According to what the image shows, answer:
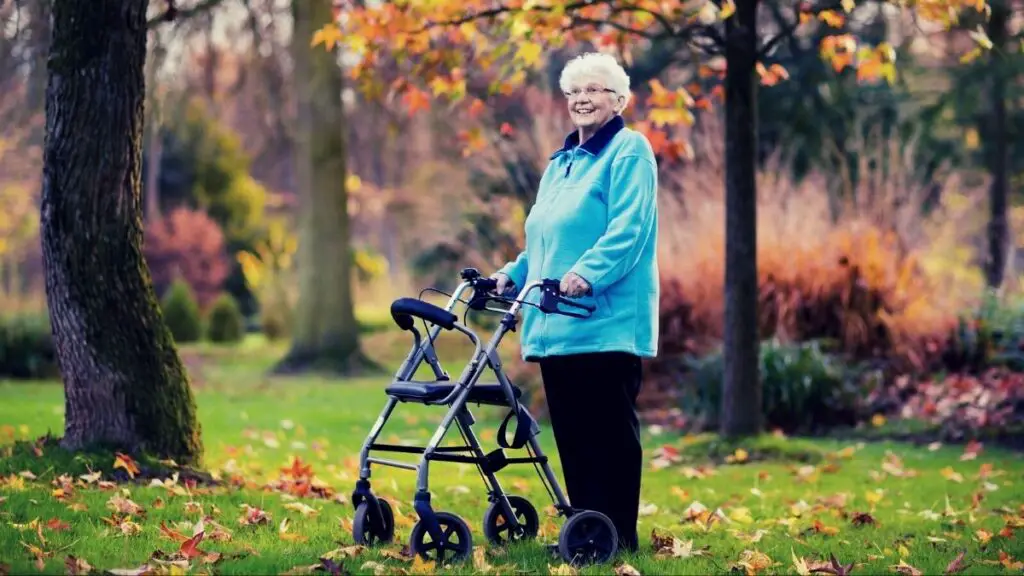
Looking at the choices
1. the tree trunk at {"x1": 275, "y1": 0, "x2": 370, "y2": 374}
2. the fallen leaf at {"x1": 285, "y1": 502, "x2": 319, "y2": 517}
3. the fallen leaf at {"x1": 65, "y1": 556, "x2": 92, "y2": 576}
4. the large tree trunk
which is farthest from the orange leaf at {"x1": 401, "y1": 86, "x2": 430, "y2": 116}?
the tree trunk at {"x1": 275, "y1": 0, "x2": 370, "y2": 374}

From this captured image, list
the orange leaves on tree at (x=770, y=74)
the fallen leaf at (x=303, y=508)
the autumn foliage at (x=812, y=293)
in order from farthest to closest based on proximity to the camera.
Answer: the autumn foliage at (x=812, y=293) → the orange leaves on tree at (x=770, y=74) → the fallen leaf at (x=303, y=508)

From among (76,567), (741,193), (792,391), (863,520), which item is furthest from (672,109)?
(76,567)

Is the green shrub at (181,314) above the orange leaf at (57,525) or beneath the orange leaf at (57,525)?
above

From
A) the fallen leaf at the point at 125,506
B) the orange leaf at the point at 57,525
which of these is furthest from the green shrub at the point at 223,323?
the orange leaf at the point at 57,525

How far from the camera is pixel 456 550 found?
4965 mm

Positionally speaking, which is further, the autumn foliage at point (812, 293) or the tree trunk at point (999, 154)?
the tree trunk at point (999, 154)

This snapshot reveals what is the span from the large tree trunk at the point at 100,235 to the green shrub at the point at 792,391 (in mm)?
4827

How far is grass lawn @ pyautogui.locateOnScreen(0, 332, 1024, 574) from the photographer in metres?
5.09

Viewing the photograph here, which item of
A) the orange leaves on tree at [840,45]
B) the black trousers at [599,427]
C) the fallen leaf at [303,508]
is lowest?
the fallen leaf at [303,508]

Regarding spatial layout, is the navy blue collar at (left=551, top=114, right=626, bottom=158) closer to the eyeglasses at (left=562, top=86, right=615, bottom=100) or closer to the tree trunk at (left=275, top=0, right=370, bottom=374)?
the eyeglasses at (left=562, top=86, right=615, bottom=100)

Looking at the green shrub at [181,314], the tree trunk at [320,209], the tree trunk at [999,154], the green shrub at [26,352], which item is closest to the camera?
the green shrub at [26,352]

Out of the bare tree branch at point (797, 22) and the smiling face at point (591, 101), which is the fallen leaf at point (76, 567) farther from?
the bare tree branch at point (797, 22)

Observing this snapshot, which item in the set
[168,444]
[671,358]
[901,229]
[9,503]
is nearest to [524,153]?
[671,358]

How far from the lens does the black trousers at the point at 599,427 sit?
5.03 meters
